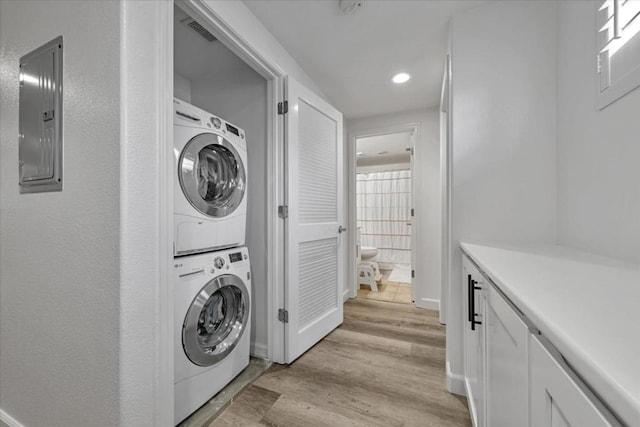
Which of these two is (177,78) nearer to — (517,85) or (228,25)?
(228,25)

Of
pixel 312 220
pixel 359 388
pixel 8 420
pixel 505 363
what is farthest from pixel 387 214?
pixel 8 420

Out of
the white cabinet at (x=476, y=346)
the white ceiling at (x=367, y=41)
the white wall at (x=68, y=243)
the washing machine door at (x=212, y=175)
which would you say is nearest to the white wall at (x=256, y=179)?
Result: the washing machine door at (x=212, y=175)

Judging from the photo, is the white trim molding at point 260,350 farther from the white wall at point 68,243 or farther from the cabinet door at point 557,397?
the cabinet door at point 557,397

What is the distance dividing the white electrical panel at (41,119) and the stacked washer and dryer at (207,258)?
1.40 ft

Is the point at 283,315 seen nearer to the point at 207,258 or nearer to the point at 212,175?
the point at 207,258

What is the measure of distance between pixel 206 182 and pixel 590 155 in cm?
188

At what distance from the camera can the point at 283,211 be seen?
75.5 inches

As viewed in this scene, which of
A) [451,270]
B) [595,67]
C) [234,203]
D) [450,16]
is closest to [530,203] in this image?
[451,270]

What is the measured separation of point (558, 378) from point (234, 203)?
5.27 feet

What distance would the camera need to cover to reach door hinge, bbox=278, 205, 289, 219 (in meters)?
1.91

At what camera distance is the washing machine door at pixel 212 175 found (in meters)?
1.42

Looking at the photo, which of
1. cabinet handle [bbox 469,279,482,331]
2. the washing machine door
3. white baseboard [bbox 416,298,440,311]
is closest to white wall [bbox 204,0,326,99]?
the washing machine door

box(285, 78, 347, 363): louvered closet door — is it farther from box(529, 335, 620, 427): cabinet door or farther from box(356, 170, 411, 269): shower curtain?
box(356, 170, 411, 269): shower curtain

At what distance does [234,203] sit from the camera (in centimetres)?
171
